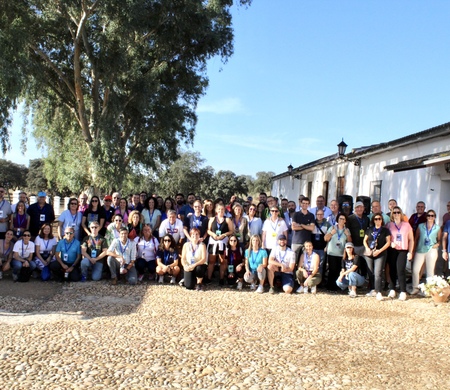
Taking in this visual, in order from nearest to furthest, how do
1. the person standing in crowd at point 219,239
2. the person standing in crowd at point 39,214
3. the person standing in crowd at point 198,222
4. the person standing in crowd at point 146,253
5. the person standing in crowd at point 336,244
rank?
1. the person standing in crowd at point 336,244
2. the person standing in crowd at point 219,239
3. the person standing in crowd at point 146,253
4. the person standing in crowd at point 198,222
5. the person standing in crowd at point 39,214

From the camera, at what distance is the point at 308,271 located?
8461 millimetres

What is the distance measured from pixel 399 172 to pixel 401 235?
5320 millimetres

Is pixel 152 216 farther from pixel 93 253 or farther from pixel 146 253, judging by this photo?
pixel 93 253

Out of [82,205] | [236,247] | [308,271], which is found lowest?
[308,271]

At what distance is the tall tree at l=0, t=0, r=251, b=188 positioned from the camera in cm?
1395

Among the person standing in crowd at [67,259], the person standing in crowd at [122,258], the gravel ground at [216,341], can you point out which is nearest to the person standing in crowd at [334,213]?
the gravel ground at [216,341]

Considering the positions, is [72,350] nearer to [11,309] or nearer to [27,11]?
[11,309]

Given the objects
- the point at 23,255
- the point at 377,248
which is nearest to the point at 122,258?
the point at 23,255

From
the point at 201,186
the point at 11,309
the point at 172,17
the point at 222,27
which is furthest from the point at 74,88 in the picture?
the point at 201,186

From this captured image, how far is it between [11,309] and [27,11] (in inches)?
439

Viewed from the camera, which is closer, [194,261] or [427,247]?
[427,247]

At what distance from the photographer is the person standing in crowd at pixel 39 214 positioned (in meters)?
9.52

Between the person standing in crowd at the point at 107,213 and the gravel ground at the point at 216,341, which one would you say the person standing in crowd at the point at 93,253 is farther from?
the gravel ground at the point at 216,341

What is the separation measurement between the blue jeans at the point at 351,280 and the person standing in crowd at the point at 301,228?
3.10 ft
